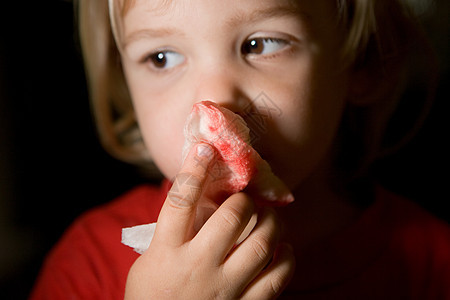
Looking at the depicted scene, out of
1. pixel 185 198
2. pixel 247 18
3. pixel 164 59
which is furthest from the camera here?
pixel 164 59

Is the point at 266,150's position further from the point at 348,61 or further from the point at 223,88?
the point at 348,61

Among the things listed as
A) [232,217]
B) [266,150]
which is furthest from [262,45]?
[232,217]

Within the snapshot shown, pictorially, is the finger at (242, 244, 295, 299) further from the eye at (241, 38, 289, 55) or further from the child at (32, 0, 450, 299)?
the eye at (241, 38, 289, 55)

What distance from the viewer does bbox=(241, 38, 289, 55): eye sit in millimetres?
725

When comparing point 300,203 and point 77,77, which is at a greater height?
point 77,77

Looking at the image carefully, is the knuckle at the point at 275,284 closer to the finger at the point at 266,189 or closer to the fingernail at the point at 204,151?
the finger at the point at 266,189

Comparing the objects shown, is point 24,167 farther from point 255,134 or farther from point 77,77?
point 255,134

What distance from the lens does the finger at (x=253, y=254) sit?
60cm

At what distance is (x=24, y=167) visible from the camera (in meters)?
1.17

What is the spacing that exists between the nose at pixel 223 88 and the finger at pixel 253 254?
0.19 m

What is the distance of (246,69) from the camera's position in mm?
698

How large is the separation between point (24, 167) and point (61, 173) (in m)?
0.11

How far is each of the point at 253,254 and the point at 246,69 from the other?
298 millimetres

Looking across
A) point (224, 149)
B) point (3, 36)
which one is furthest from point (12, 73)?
point (224, 149)
